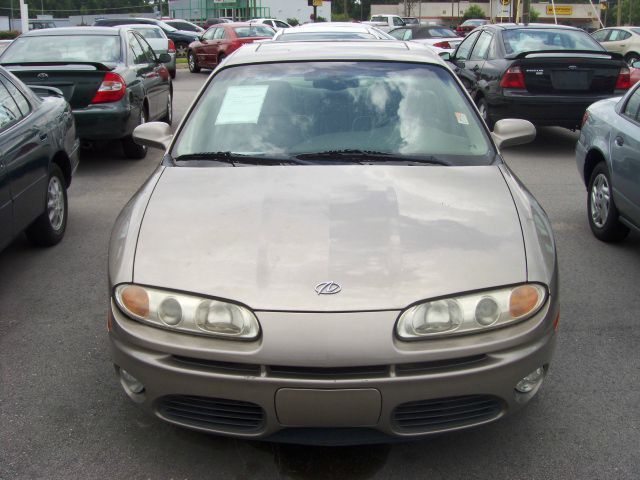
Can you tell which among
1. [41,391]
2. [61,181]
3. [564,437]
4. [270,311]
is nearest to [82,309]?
[41,391]

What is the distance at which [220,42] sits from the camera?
842 inches

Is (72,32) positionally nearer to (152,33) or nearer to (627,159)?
(627,159)

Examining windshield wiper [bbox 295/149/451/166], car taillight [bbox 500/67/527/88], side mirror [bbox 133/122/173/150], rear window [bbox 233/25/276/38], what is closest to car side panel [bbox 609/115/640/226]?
windshield wiper [bbox 295/149/451/166]

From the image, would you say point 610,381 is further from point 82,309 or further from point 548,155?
point 548,155

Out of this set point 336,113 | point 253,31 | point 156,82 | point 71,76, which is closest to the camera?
point 336,113

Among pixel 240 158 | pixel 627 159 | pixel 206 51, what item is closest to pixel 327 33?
pixel 627 159

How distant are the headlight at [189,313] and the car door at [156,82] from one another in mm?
7207

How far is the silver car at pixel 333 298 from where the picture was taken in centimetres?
257

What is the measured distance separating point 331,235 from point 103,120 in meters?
6.04

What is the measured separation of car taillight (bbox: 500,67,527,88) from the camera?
9438 millimetres

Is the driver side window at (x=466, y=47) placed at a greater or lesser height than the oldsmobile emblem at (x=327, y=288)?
greater

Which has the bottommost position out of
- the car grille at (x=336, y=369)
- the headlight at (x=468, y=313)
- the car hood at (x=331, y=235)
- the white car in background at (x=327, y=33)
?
the car grille at (x=336, y=369)

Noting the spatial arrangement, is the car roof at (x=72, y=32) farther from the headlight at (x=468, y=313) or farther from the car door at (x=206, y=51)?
the car door at (x=206, y=51)

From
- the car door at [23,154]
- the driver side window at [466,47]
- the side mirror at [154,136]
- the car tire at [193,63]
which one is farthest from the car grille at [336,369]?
the car tire at [193,63]
